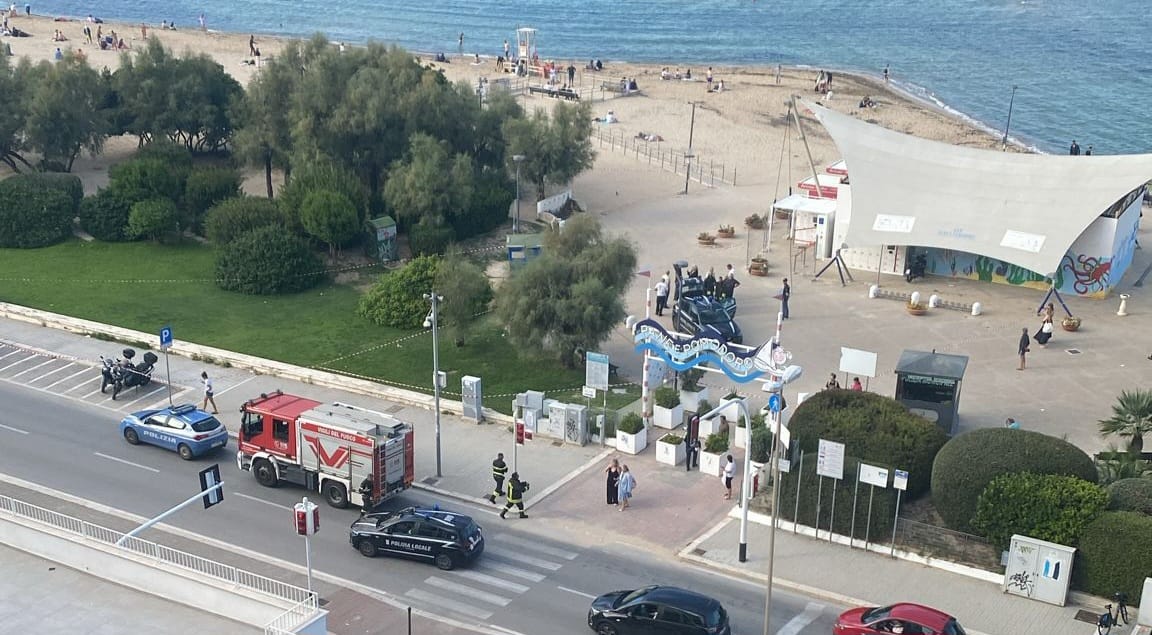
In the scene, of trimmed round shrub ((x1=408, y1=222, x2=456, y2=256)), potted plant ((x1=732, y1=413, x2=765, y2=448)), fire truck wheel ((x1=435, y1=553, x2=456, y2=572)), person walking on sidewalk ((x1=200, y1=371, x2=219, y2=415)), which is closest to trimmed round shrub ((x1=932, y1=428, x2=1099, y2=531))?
potted plant ((x1=732, y1=413, x2=765, y2=448))

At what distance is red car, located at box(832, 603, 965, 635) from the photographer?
24.7 m

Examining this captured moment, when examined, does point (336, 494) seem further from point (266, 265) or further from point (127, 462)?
point (266, 265)

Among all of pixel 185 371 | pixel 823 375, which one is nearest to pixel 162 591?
pixel 185 371

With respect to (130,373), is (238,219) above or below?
above

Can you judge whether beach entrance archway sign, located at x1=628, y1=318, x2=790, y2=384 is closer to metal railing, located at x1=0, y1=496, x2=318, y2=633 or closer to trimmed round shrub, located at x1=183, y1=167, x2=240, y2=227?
metal railing, located at x1=0, y1=496, x2=318, y2=633

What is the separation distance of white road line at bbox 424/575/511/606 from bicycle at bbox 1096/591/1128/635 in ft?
41.8

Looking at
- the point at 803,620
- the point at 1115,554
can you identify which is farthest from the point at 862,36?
the point at 803,620

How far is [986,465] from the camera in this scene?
28688 millimetres

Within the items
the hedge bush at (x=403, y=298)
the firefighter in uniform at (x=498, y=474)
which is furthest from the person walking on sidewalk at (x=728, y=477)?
the hedge bush at (x=403, y=298)

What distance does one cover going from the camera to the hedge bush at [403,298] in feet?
145

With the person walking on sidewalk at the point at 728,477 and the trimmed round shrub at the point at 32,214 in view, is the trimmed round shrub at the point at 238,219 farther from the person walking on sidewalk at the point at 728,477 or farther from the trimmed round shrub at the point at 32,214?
the person walking on sidewalk at the point at 728,477

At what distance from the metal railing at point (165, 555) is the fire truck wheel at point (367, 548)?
250 cm

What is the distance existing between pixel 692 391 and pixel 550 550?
927cm

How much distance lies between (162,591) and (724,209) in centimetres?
4237
